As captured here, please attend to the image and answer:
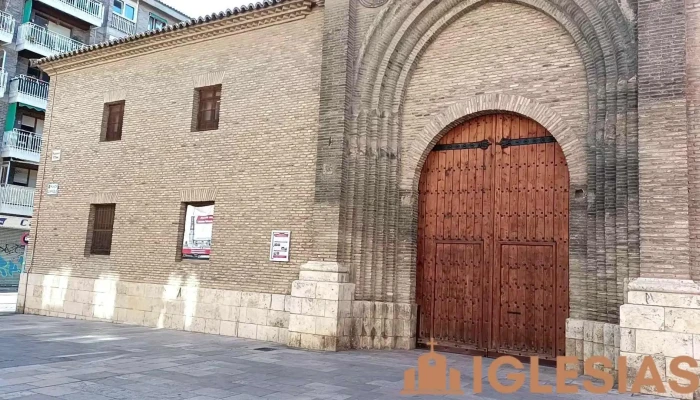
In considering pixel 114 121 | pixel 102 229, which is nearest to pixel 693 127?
pixel 102 229

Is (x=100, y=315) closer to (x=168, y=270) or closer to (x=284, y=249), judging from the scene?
(x=168, y=270)

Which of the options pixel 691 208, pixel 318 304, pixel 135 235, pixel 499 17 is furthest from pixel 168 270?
pixel 691 208

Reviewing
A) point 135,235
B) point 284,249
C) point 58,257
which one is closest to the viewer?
point 284,249

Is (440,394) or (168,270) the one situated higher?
(168,270)

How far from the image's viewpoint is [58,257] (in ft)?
43.5

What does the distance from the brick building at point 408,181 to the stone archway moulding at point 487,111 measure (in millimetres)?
27

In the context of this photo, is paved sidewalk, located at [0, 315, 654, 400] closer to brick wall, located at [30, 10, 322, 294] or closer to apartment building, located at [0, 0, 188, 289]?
brick wall, located at [30, 10, 322, 294]

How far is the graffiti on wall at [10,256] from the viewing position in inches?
882

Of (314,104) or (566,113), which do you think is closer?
(566,113)

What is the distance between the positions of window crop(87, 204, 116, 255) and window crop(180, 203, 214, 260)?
2315 mm

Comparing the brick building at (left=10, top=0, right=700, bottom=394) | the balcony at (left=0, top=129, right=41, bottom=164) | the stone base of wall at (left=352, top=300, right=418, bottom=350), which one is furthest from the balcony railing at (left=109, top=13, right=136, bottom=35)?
the stone base of wall at (left=352, top=300, right=418, bottom=350)

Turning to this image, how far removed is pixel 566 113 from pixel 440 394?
15.3 feet

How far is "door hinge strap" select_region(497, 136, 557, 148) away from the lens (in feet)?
28.3

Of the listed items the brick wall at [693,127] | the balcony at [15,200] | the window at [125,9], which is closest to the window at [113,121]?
the balcony at [15,200]
